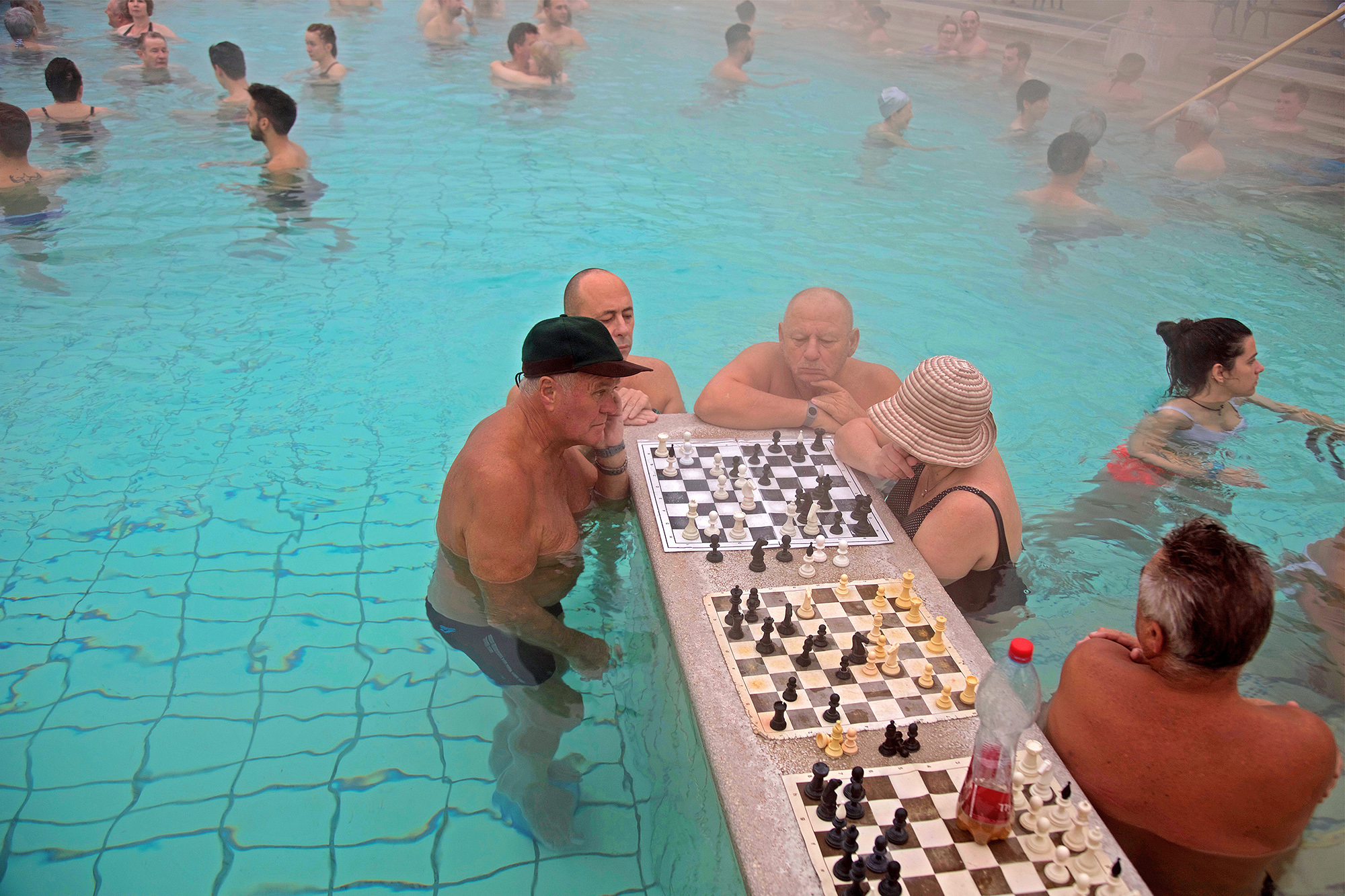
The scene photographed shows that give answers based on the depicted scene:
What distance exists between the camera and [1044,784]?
7.37 feet

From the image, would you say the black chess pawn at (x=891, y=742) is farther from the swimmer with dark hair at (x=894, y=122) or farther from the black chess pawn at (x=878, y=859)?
the swimmer with dark hair at (x=894, y=122)

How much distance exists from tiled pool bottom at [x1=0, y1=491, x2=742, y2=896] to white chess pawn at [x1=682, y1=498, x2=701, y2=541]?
0.34 m

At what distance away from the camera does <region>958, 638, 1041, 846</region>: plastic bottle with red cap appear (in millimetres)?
2053

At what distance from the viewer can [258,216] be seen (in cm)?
887

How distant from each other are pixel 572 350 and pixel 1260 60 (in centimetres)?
1108

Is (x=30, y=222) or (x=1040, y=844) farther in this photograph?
(x=30, y=222)

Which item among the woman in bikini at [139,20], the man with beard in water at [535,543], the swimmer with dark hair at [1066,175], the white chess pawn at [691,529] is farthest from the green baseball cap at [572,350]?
the woman in bikini at [139,20]

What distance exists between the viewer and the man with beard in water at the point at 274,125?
8.19 m

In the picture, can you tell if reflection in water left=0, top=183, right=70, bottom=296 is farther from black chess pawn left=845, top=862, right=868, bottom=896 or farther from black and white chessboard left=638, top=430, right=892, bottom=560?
black chess pawn left=845, top=862, right=868, bottom=896

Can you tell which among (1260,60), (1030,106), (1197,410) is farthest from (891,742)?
(1030,106)

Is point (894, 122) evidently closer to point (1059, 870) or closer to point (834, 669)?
point (834, 669)

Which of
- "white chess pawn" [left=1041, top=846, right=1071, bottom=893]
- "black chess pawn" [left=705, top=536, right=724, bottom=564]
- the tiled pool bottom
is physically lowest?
the tiled pool bottom

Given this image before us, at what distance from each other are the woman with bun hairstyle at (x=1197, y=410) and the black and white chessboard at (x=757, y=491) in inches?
85.1

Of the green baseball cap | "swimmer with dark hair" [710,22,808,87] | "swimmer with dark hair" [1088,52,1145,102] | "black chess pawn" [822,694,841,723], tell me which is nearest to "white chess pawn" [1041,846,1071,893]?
"black chess pawn" [822,694,841,723]
